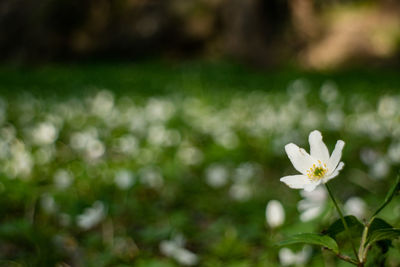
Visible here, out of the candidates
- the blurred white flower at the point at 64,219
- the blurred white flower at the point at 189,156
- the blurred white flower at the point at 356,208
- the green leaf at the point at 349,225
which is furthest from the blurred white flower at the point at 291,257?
the blurred white flower at the point at 189,156

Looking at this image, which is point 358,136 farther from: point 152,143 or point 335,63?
point 335,63

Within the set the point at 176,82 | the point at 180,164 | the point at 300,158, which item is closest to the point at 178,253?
the point at 300,158

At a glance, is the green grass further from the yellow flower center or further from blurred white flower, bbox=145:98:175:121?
the yellow flower center

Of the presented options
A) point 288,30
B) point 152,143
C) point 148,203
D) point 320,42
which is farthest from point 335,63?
point 148,203

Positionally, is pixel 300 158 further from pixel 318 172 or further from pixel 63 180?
pixel 63 180

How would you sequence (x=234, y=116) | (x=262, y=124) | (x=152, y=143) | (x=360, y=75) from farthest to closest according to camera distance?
(x=360, y=75) → (x=234, y=116) → (x=262, y=124) → (x=152, y=143)

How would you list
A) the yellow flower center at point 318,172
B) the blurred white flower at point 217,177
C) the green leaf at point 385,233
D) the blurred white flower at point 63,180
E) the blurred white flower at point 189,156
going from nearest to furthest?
the green leaf at point 385,233 < the yellow flower center at point 318,172 < the blurred white flower at point 63,180 < the blurred white flower at point 217,177 < the blurred white flower at point 189,156

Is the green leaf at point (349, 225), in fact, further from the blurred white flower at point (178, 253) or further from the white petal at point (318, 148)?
the blurred white flower at point (178, 253)

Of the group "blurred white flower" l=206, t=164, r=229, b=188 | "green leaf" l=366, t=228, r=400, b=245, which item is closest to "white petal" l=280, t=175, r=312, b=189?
"green leaf" l=366, t=228, r=400, b=245
